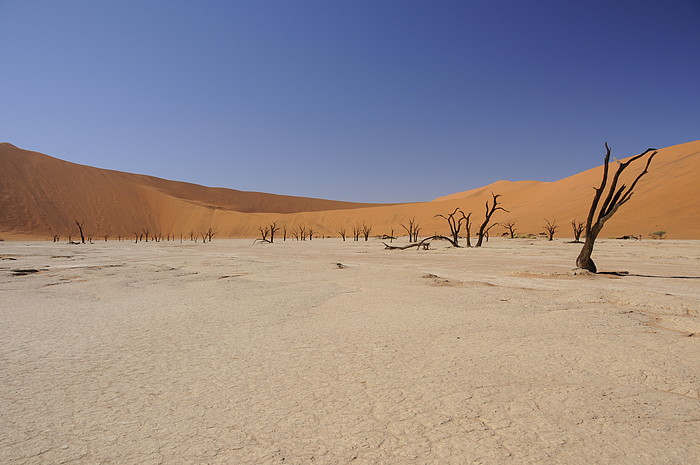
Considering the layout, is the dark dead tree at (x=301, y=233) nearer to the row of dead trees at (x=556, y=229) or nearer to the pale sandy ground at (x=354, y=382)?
the row of dead trees at (x=556, y=229)

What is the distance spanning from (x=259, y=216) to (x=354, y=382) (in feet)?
286

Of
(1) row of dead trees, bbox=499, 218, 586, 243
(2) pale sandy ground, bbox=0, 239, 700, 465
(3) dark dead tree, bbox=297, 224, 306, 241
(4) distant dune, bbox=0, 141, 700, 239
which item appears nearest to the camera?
(2) pale sandy ground, bbox=0, 239, 700, 465

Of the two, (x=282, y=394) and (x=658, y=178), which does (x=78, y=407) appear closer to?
(x=282, y=394)

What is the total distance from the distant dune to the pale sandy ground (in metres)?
41.4

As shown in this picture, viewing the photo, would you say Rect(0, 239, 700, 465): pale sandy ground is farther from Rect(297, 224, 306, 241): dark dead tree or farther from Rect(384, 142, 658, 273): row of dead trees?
Rect(297, 224, 306, 241): dark dead tree

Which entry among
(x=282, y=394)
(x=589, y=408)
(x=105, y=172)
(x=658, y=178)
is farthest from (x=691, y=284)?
(x=105, y=172)

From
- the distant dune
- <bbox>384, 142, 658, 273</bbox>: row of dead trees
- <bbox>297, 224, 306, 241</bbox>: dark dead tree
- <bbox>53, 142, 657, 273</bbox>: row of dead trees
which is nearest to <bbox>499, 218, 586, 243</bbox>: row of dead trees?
<bbox>53, 142, 657, 273</bbox>: row of dead trees

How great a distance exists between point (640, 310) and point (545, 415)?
4180 millimetres

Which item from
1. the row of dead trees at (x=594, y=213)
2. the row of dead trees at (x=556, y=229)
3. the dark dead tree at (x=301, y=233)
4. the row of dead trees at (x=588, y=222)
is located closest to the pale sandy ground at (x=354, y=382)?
the row of dead trees at (x=594, y=213)

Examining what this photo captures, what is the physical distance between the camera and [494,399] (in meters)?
2.53

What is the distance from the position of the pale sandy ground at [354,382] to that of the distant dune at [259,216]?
1630 inches

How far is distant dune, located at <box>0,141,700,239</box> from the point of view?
4262 centimetres

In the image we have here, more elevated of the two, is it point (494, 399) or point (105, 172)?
point (105, 172)

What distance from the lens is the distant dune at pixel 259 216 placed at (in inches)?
1678
